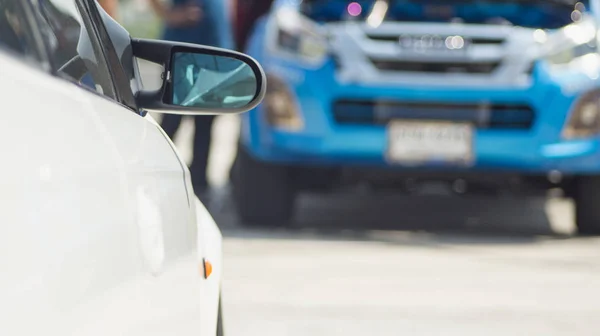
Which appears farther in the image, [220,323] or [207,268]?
[220,323]

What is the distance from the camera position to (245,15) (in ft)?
28.9

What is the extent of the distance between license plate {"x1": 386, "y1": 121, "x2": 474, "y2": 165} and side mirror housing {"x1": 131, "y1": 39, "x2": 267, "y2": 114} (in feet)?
15.4

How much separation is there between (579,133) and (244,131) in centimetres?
184

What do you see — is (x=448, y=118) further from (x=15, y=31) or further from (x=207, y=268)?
(x=15, y=31)

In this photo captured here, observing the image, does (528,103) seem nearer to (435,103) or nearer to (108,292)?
(435,103)

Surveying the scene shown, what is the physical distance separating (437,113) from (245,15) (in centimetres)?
193

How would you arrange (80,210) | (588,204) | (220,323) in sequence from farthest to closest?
(588,204), (220,323), (80,210)

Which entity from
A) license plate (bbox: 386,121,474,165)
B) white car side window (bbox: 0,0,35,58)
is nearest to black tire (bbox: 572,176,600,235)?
license plate (bbox: 386,121,474,165)

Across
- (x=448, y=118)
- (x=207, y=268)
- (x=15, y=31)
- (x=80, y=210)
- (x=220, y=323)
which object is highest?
(x=15, y=31)

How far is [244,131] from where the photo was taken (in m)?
7.62

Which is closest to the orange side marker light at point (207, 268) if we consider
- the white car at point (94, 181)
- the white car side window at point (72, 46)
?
the white car at point (94, 181)

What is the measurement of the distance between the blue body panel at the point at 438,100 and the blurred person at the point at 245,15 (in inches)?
55.4

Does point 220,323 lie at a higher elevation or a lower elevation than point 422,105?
higher

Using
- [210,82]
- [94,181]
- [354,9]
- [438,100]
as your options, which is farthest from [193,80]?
[354,9]
